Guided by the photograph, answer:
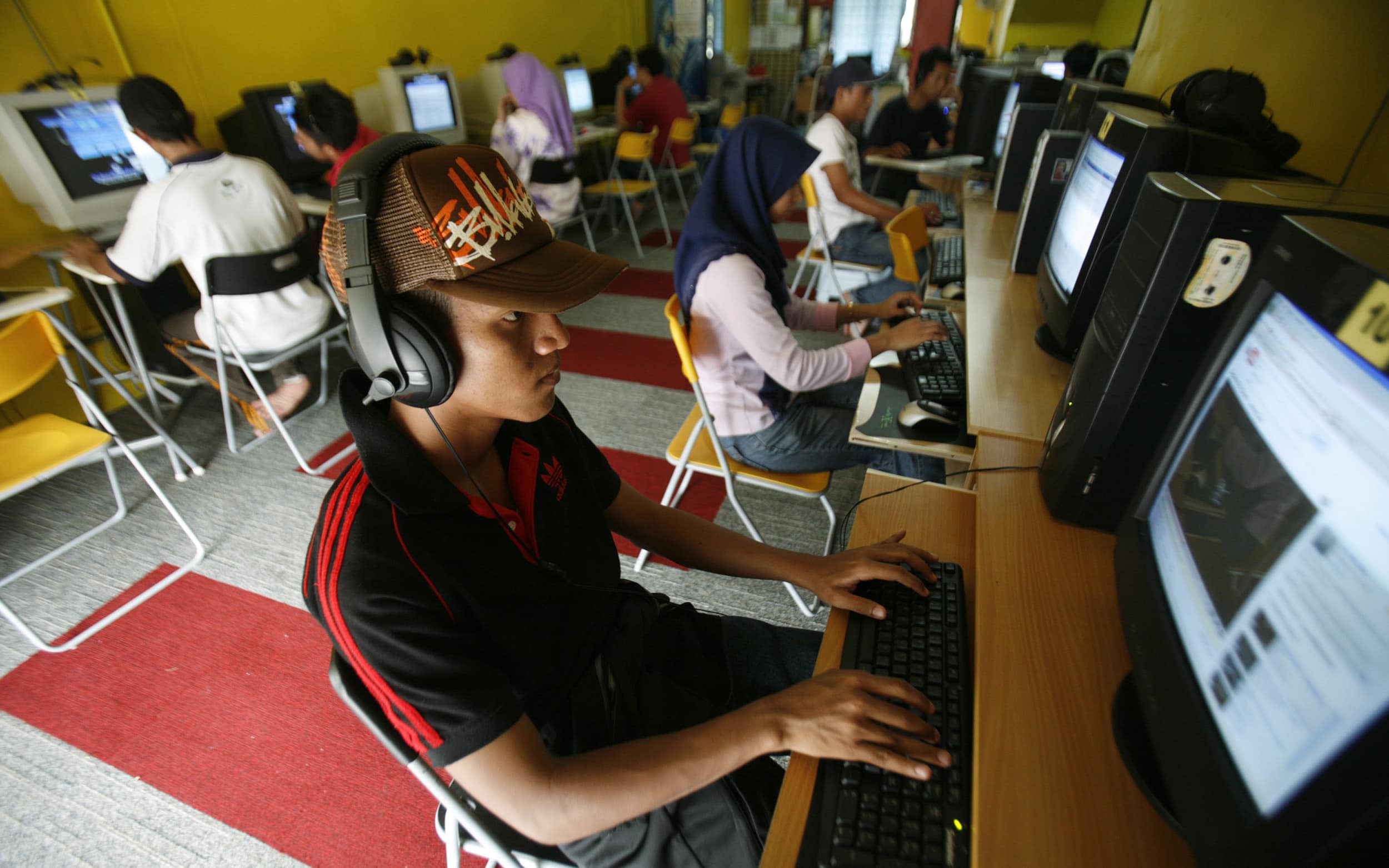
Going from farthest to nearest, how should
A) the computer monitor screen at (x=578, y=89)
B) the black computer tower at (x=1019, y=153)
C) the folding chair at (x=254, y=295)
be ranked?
the computer monitor screen at (x=578, y=89) < the black computer tower at (x=1019, y=153) < the folding chair at (x=254, y=295)

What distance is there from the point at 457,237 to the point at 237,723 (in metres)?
1.55

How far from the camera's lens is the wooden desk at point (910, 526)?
0.79 meters

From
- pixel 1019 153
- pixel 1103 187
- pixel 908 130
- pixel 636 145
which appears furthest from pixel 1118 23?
pixel 1103 187

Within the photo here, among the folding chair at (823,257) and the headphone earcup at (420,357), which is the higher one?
the headphone earcup at (420,357)

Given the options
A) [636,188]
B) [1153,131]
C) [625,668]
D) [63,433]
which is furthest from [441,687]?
[636,188]

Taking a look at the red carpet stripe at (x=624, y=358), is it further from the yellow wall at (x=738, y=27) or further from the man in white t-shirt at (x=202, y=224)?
the yellow wall at (x=738, y=27)

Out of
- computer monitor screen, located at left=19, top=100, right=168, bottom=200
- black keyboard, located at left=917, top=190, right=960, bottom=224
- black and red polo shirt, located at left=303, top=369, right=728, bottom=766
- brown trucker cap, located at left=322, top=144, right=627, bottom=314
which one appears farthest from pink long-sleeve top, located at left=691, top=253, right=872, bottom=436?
computer monitor screen, located at left=19, top=100, right=168, bottom=200

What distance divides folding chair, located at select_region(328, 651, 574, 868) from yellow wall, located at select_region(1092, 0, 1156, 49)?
396 centimetres

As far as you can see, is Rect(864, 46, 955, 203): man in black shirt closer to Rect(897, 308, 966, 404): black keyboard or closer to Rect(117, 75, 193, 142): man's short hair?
Rect(897, 308, 966, 404): black keyboard

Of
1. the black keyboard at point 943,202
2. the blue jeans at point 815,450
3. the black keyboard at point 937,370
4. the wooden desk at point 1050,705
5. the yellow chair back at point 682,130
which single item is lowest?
the blue jeans at point 815,450

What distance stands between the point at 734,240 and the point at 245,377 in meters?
2.27

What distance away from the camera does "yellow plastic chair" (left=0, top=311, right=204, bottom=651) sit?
153 centimetres

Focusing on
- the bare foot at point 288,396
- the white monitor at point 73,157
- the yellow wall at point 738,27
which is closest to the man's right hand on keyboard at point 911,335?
the bare foot at point 288,396

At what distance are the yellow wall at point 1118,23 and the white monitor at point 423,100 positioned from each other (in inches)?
142
